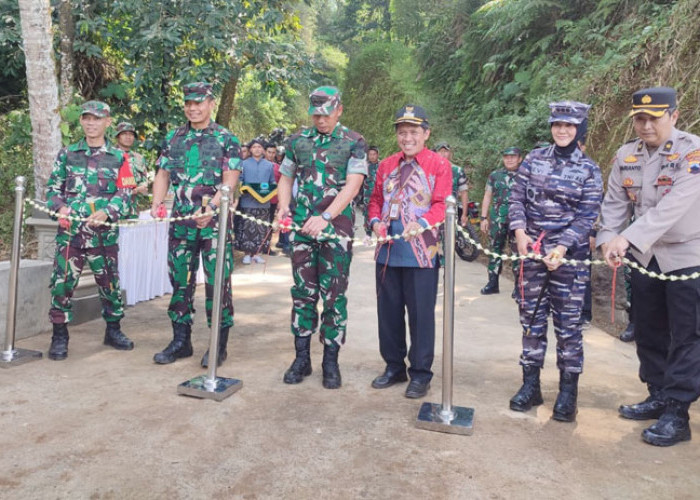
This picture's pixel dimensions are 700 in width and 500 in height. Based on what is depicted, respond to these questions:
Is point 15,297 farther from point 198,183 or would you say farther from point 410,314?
point 410,314

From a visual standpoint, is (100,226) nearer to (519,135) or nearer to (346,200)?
(346,200)

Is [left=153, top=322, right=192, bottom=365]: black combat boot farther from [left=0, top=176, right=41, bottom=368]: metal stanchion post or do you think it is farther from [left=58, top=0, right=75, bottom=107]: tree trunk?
[left=58, top=0, right=75, bottom=107]: tree trunk

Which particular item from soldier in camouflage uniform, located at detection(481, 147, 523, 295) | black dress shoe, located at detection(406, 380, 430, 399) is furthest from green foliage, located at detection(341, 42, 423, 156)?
black dress shoe, located at detection(406, 380, 430, 399)

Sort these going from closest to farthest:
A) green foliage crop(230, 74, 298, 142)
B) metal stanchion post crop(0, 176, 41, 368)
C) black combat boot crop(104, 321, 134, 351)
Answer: metal stanchion post crop(0, 176, 41, 368), black combat boot crop(104, 321, 134, 351), green foliage crop(230, 74, 298, 142)

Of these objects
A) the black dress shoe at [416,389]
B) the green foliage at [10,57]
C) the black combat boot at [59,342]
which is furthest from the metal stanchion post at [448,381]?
the green foliage at [10,57]

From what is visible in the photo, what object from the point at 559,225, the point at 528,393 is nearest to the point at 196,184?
the point at 559,225

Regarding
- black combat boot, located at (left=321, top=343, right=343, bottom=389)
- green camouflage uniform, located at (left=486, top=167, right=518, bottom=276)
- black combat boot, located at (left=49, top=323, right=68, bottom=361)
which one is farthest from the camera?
green camouflage uniform, located at (left=486, top=167, right=518, bottom=276)

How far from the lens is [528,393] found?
3900mm

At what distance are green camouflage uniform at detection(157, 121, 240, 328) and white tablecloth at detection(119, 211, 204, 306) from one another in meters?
1.59

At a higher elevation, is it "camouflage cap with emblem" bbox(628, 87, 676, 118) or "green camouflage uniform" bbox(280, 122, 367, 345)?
"camouflage cap with emblem" bbox(628, 87, 676, 118)

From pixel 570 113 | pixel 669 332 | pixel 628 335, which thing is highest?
pixel 570 113

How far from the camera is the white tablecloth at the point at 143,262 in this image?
6250mm

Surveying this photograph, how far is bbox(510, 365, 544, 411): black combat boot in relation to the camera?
12.7ft

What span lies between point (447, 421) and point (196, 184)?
Result: 245cm
